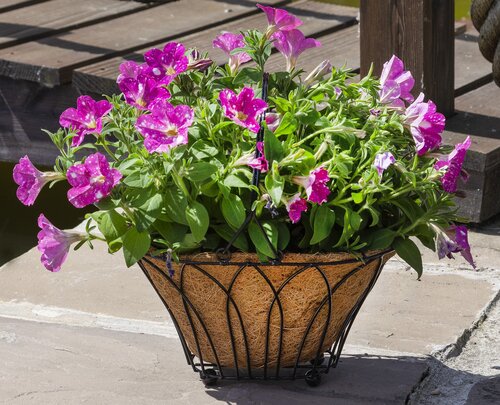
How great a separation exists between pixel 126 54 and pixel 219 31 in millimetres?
476

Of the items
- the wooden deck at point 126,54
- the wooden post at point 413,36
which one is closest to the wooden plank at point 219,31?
the wooden deck at point 126,54

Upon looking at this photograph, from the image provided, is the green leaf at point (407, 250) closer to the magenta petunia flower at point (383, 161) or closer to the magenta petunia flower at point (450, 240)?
the magenta petunia flower at point (450, 240)

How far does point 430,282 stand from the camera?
2.81 m

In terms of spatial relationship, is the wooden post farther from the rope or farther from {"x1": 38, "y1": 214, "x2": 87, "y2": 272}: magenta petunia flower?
{"x1": 38, "y1": 214, "x2": 87, "y2": 272}: magenta petunia flower

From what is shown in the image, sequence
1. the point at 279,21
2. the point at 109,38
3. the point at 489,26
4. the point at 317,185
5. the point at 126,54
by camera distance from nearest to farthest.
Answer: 1. the point at 317,185
2. the point at 279,21
3. the point at 489,26
4. the point at 126,54
5. the point at 109,38

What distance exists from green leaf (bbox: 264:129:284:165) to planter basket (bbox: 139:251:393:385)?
18 centimetres

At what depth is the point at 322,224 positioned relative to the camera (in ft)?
6.23

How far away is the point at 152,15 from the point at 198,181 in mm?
2831

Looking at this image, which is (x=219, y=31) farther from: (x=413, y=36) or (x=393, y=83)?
(x=393, y=83)

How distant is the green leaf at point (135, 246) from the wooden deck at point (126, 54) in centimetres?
144

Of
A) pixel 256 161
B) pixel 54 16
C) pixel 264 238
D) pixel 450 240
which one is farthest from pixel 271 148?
pixel 54 16

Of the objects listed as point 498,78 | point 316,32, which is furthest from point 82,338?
point 316,32

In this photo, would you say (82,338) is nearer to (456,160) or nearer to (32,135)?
(456,160)

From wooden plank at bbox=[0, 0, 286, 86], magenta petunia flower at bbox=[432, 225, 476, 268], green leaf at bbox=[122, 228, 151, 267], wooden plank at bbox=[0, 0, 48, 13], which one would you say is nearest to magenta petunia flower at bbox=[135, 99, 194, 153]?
green leaf at bbox=[122, 228, 151, 267]
